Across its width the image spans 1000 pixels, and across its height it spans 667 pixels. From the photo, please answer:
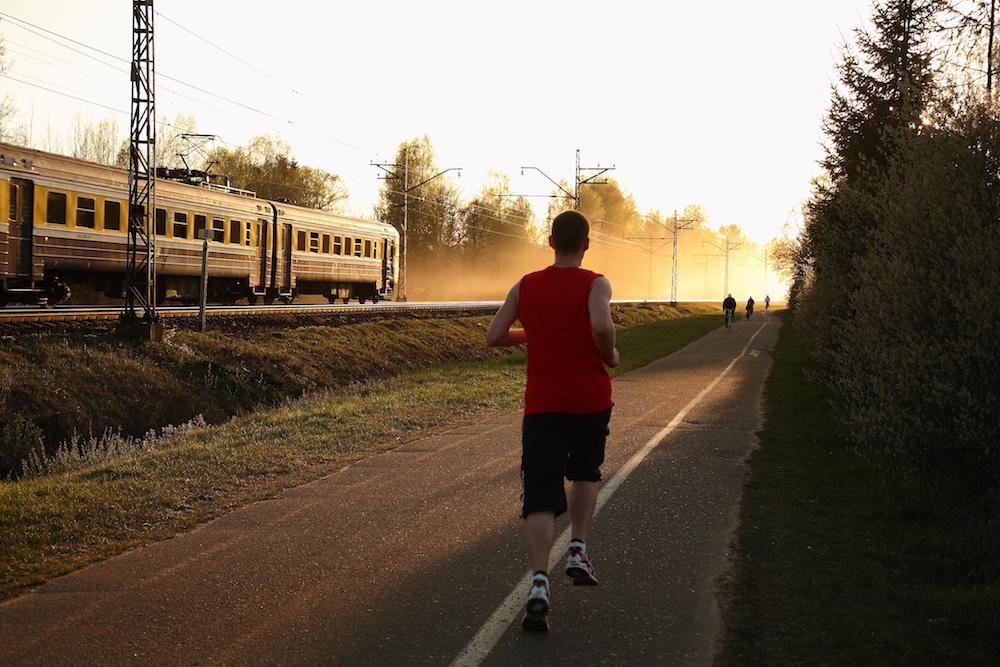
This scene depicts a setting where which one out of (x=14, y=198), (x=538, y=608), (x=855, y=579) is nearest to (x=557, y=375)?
(x=538, y=608)

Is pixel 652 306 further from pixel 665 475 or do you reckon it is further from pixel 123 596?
pixel 123 596

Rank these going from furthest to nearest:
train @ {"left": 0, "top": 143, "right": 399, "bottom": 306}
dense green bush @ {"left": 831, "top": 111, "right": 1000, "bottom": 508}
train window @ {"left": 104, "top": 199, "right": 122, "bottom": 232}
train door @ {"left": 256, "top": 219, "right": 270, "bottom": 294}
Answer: train door @ {"left": 256, "top": 219, "right": 270, "bottom": 294} < train window @ {"left": 104, "top": 199, "right": 122, "bottom": 232} < train @ {"left": 0, "top": 143, "right": 399, "bottom": 306} < dense green bush @ {"left": 831, "top": 111, "right": 1000, "bottom": 508}

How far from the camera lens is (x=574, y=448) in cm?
463

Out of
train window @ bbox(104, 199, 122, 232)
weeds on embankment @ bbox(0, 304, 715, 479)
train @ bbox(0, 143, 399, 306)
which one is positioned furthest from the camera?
train window @ bbox(104, 199, 122, 232)

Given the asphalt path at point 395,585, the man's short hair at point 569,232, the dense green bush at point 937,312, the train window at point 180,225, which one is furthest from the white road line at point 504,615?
the train window at point 180,225

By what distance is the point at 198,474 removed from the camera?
8.85m

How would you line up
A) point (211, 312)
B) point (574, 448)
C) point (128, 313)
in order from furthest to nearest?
point (211, 312) < point (128, 313) < point (574, 448)

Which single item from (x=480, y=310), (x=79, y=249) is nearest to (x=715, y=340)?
(x=480, y=310)

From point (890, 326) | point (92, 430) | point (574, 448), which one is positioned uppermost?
point (890, 326)

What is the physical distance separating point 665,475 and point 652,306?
197 ft

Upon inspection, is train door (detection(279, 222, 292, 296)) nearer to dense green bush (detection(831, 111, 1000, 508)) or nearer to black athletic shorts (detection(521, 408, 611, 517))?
dense green bush (detection(831, 111, 1000, 508))

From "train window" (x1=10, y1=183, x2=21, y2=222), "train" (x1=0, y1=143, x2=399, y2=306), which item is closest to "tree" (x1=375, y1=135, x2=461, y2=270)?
"train" (x1=0, y1=143, x2=399, y2=306)

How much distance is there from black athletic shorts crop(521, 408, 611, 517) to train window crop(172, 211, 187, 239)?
22.3 m

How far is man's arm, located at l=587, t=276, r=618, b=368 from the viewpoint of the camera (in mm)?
4359
